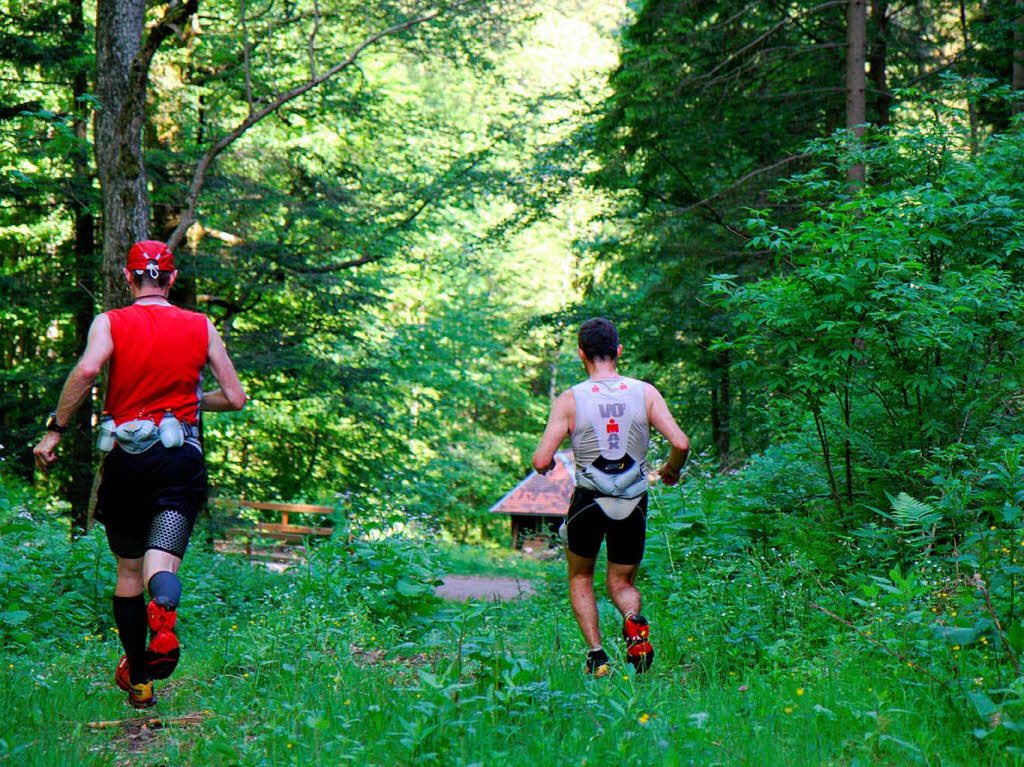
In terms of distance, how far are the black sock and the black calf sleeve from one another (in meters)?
0.35

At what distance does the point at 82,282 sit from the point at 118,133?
19.9ft

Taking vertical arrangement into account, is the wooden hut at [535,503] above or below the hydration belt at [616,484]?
below

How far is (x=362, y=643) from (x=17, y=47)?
10531 millimetres

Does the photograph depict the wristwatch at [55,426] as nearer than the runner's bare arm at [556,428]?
Yes

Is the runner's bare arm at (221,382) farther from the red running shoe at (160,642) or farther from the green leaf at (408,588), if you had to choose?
the green leaf at (408,588)

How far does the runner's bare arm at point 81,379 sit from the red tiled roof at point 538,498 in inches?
1224

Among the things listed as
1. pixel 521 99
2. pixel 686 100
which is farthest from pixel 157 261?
pixel 521 99

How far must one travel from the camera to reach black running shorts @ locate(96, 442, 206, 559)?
4.54 meters

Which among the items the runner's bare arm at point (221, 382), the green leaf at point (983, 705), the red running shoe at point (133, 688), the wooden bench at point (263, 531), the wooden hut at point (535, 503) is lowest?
the wooden hut at point (535, 503)

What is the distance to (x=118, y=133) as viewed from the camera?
9.42 metres

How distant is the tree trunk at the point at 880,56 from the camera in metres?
13.6

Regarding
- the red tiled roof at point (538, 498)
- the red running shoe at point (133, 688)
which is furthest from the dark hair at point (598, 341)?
the red tiled roof at point (538, 498)

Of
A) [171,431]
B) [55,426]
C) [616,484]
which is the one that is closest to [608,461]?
[616,484]

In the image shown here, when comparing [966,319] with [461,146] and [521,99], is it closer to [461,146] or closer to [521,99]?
[521,99]
